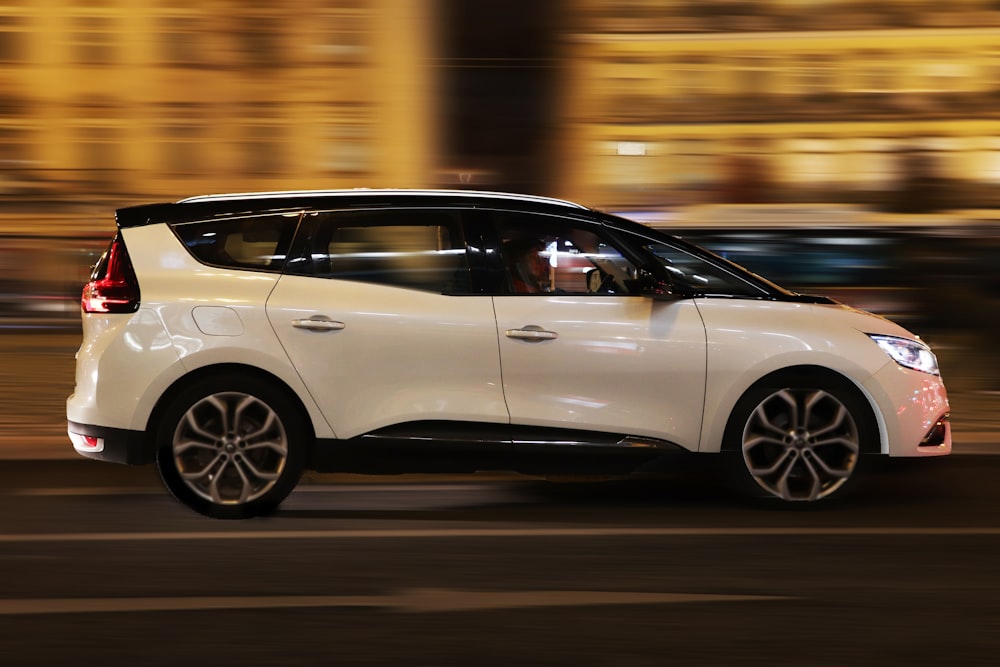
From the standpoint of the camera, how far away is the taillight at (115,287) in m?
6.66

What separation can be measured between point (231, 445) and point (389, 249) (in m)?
1.06

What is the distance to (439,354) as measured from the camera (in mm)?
6598

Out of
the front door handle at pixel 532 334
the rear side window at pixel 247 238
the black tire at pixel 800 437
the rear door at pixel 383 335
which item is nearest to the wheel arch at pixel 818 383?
the black tire at pixel 800 437

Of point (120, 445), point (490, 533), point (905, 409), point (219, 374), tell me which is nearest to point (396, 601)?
point (490, 533)

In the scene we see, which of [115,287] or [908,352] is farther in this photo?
[908,352]

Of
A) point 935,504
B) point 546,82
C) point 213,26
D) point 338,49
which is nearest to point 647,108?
point 546,82

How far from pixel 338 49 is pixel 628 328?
11.7 meters

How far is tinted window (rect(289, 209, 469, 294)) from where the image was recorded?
6695 mm

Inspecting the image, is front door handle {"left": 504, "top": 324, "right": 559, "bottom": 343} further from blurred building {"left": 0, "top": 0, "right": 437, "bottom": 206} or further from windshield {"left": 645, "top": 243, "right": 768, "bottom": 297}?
blurred building {"left": 0, "top": 0, "right": 437, "bottom": 206}

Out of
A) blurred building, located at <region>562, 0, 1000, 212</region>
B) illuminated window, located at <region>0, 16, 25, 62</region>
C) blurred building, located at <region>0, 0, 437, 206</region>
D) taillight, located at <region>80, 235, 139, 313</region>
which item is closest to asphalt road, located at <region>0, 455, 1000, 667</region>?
taillight, located at <region>80, 235, 139, 313</region>

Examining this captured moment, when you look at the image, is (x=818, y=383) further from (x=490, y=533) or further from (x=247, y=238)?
(x=247, y=238)

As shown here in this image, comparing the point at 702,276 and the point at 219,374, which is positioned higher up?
the point at 702,276

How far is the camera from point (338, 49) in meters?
17.7

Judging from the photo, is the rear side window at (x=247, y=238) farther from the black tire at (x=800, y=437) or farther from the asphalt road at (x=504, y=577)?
the black tire at (x=800, y=437)
